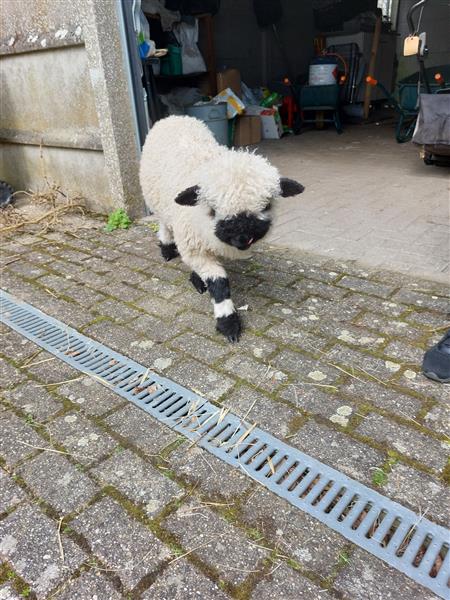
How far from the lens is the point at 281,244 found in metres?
4.05

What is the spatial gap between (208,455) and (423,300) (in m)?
1.82

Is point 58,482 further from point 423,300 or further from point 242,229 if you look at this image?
point 423,300

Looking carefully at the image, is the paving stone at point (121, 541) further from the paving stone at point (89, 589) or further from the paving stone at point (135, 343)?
the paving stone at point (135, 343)

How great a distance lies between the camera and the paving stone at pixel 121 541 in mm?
1548

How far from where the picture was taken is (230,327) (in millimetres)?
2738

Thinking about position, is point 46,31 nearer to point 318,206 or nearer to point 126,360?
point 318,206

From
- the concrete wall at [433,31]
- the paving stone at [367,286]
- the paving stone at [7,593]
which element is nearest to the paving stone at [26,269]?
the paving stone at [367,286]

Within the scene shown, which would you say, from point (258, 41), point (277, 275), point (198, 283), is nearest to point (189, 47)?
point (258, 41)

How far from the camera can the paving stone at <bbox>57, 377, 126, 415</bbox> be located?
229 cm

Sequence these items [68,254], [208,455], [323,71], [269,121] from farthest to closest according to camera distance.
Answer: [323,71] < [269,121] < [68,254] < [208,455]

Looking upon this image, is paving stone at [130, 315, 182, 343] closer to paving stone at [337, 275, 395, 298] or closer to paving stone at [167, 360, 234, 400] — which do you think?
paving stone at [167, 360, 234, 400]

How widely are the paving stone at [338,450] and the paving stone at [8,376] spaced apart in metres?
1.51

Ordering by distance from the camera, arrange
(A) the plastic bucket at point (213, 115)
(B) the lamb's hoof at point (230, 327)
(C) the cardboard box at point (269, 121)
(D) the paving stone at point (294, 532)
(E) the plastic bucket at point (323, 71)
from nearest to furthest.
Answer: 1. (D) the paving stone at point (294, 532)
2. (B) the lamb's hoof at point (230, 327)
3. (A) the plastic bucket at point (213, 115)
4. (C) the cardboard box at point (269, 121)
5. (E) the plastic bucket at point (323, 71)

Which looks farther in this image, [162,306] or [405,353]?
[162,306]
